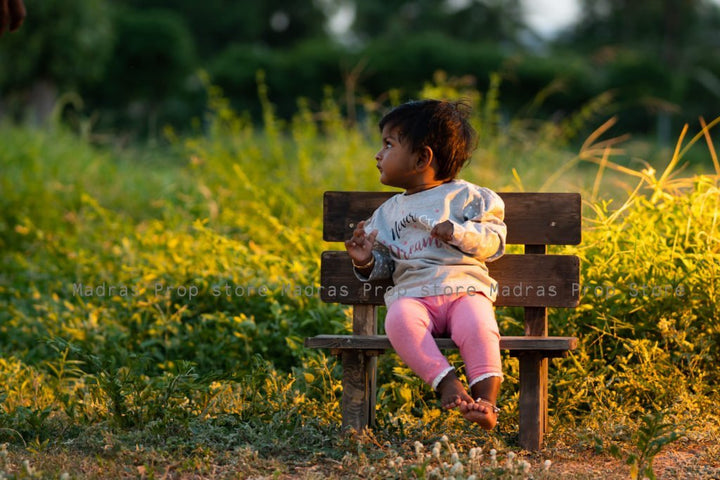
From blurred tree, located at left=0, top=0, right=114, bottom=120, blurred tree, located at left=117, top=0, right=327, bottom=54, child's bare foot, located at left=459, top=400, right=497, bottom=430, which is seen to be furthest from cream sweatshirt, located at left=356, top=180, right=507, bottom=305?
blurred tree, located at left=117, top=0, right=327, bottom=54

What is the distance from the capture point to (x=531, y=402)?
3.25m

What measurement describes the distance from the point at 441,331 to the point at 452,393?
1.16 ft

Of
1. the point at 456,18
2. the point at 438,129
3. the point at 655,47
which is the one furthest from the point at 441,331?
the point at 655,47

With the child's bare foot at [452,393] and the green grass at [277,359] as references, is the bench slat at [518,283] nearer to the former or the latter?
the green grass at [277,359]

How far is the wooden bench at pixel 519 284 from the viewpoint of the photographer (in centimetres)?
327

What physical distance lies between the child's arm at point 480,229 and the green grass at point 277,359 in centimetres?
67

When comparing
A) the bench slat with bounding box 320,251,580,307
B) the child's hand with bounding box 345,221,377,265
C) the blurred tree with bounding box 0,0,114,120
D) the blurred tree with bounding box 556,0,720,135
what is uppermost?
the blurred tree with bounding box 556,0,720,135

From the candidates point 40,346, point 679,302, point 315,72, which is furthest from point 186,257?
point 315,72

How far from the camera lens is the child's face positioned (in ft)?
10.9

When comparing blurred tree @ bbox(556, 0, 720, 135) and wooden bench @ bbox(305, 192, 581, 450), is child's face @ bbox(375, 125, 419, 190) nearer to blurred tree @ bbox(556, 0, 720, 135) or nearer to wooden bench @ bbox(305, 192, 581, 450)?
wooden bench @ bbox(305, 192, 581, 450)

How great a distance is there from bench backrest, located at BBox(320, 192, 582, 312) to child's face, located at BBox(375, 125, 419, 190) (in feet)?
1.00

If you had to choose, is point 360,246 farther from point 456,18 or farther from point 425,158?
point 456,18

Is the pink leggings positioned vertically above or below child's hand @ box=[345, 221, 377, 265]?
below

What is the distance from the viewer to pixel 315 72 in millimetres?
23703
